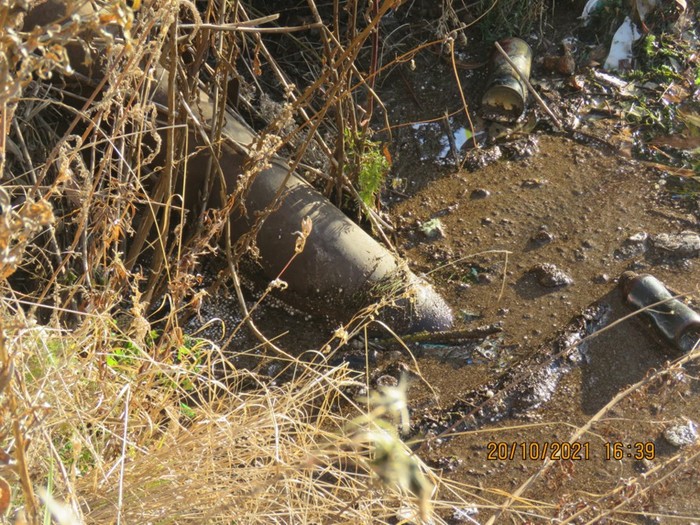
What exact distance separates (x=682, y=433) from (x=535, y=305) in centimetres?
69

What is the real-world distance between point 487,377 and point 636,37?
227cm

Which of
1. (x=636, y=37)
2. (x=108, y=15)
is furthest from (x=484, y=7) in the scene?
(x=108, y=15)

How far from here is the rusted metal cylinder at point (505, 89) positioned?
3709 mm

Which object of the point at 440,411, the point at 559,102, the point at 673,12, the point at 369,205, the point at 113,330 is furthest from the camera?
the point at 673,12

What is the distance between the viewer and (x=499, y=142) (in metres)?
3.70

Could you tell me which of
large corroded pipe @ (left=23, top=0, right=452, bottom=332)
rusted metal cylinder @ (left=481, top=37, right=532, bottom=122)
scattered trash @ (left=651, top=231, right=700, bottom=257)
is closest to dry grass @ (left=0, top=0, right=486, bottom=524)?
large corroded pipe @ (left=23, top=0, right=452, bottom=332)

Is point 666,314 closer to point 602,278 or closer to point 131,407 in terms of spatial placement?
A: point 602,278

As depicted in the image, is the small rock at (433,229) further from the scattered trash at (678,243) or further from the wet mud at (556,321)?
the scattered trash at (678,243)

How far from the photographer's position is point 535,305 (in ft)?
9.89

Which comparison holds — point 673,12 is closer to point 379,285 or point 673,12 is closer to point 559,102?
point 559,102

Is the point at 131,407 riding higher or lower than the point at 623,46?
higher

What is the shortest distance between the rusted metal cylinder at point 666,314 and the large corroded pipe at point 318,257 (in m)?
0.68

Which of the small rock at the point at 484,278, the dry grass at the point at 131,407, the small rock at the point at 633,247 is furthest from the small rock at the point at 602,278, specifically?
the dry grass at the point at 131,407

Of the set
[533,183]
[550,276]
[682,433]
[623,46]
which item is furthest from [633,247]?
[623,46]
